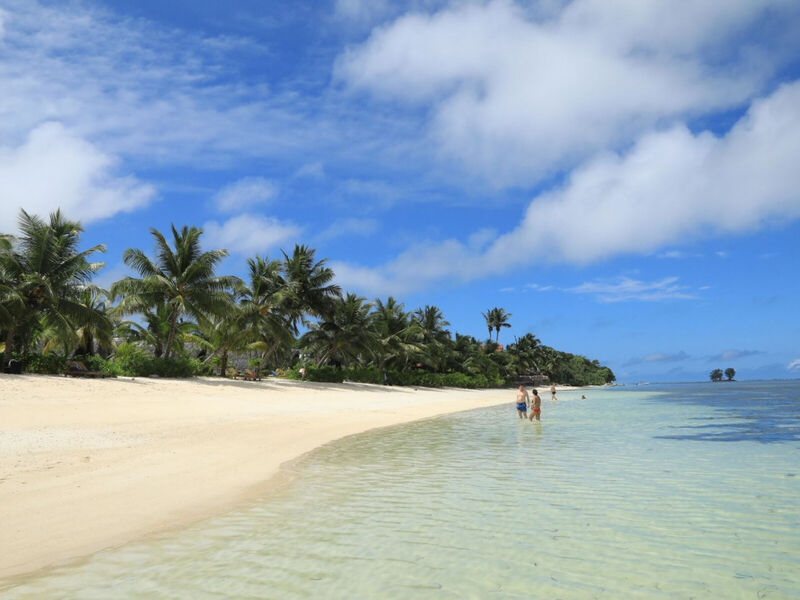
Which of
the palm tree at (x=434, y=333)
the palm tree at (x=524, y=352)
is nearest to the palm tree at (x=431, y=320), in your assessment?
the palm tree at (x=434, y=333)

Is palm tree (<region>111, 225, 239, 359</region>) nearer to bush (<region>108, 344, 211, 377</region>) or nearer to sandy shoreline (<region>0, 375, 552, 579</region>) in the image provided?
bush (<region>108, 344, 211, 377</region>)

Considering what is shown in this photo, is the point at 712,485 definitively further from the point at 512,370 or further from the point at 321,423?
the point at 512,370

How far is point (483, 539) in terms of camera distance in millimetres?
5922

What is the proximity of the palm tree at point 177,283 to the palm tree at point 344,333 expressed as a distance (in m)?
12.6

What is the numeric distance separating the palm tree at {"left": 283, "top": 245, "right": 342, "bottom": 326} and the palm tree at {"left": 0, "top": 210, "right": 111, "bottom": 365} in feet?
52.1

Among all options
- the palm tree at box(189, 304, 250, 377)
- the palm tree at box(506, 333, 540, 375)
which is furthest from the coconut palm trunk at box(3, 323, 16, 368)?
the palm tree at box(506, 333, 540, 375)

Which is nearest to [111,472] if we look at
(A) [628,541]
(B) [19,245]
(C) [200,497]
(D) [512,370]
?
(C) [200,497]

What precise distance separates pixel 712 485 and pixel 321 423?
13386mm

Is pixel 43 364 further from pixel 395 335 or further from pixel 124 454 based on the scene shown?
pixel 395 335

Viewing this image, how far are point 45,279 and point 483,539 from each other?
2567 centimetres

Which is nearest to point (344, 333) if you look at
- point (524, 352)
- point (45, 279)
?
point (45, 279)

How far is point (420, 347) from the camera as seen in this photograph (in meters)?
57.8

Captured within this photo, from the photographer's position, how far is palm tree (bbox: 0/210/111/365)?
952 inches

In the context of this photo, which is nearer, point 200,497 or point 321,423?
point 200,497
